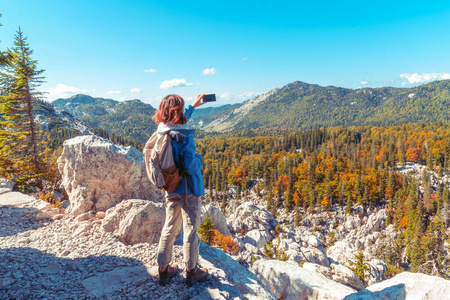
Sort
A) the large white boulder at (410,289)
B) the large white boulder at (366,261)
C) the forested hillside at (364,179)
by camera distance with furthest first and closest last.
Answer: the forested hillside at (364,179), the large white boulder at (366,261), the large white boulder at (410,289)

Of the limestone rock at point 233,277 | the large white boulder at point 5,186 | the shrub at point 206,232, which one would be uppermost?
the large white boulder at point 5,186

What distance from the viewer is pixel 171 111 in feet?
12.5

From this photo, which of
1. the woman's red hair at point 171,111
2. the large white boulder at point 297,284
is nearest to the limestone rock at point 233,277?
the large white boulder at point 297,284

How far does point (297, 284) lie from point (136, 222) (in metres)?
6.23

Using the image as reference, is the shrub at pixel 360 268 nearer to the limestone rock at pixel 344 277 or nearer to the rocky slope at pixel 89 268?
the limestone rock at pixel 344 277

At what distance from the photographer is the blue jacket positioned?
12.2 ft

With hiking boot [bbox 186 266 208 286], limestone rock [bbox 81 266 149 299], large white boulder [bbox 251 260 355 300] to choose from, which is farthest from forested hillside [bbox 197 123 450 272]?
limestone rock [bbox 81 266 149 299]

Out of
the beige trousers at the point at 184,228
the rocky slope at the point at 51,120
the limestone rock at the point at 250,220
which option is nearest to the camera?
the beige trousers at the point at 184,228

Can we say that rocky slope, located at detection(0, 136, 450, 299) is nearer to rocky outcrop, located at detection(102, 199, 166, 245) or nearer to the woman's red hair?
rocky outcrop, located at detection(102, 199, 166, 245)

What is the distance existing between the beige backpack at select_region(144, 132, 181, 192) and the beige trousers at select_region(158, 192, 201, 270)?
46 cm

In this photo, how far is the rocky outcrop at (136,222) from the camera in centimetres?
683

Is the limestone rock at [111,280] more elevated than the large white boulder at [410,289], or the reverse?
the limestone rock at [111,280]

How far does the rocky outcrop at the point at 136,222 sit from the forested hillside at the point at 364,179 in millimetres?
61047

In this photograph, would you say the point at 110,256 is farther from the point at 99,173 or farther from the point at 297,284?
the point at 297,284
